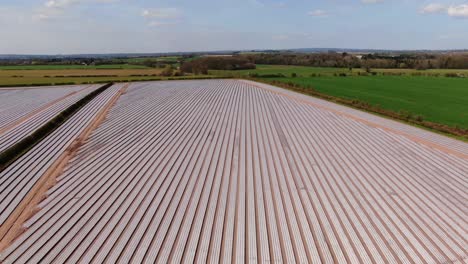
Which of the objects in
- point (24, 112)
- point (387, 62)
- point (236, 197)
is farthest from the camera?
point (387, 62)

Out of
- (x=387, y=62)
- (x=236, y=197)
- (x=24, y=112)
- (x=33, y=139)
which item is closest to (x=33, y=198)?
(x=236, y=197)

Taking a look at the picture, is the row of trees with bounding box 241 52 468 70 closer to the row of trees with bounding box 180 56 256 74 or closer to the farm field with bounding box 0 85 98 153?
the row of trees with bounding box 180 56 256 74

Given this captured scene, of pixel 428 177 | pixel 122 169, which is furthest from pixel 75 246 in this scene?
pixel 428 177

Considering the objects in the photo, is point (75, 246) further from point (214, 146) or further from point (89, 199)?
point (214, 146)

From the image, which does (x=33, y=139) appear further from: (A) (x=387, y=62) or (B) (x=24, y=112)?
(A) (x=387, y=62)

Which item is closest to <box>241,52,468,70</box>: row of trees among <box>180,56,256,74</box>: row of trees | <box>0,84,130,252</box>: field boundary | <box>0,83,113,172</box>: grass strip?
<box>180,56,256,74</box>: row of trees

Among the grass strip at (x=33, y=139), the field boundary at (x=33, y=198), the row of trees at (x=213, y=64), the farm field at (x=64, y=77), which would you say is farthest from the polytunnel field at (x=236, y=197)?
the row of trees at (x=213, y=64)
